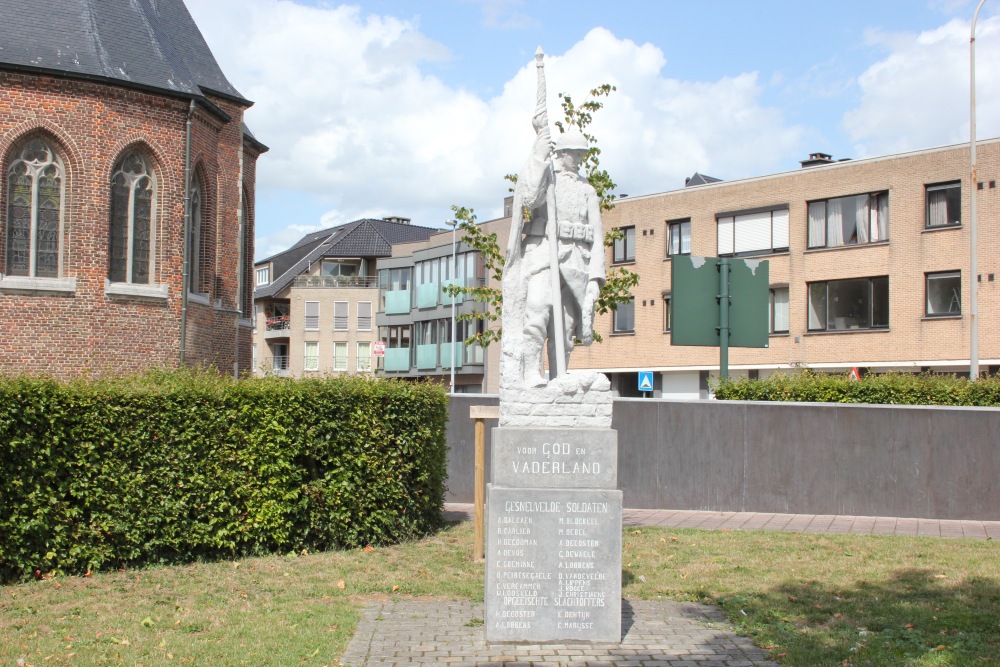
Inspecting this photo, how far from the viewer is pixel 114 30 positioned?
24969 millimetres

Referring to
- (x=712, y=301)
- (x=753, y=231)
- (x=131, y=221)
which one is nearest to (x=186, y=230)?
(x=131, y=221)

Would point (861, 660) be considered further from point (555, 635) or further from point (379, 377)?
point (379, 377)

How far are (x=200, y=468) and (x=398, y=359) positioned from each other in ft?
182

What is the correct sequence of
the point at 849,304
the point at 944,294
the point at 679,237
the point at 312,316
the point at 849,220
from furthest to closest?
the point at 312,316, the point at 679,237, the point at 849,304, the point at 849,220, the point at 944,294

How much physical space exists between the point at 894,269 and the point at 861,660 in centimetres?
3140

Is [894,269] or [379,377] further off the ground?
[894,269]

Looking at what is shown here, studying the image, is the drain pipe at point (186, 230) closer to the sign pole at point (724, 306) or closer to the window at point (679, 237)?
the sign pole at point (724, 306)

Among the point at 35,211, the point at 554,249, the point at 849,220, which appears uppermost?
the point at 849,220

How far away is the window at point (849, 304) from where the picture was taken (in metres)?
37.1

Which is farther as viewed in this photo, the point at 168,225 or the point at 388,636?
the point at 168,225

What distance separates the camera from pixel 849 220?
3784 centimetres

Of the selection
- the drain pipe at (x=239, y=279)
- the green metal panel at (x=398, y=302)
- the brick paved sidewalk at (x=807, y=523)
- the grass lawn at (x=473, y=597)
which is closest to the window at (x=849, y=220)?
the drain pipe at (x=239, y=279)

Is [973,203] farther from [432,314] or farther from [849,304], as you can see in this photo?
[432,314]

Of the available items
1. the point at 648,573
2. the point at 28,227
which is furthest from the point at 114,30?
the point at 648,573
